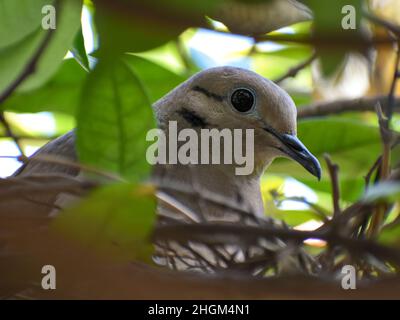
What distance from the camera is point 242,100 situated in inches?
104

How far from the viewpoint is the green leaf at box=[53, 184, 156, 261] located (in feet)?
3.23

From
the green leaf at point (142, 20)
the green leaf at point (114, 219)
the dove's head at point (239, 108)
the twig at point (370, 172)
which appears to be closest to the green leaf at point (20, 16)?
the green leaf at point (142, 20)

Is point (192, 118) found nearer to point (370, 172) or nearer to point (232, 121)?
point (232, 121)

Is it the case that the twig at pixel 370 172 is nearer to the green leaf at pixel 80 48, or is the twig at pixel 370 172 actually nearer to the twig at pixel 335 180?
the twig at pixel 335 180

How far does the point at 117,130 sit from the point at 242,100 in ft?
4.77

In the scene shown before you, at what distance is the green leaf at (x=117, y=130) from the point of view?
Result: 120 centimetres

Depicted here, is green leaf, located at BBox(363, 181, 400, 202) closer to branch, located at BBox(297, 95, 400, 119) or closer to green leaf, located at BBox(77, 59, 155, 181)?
green leaf, located at BBox(77, 59, 155, 181)

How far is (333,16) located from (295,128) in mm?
1546

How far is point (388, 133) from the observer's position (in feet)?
5.28

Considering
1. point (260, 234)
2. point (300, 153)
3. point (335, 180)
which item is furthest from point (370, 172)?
point (260, 234)

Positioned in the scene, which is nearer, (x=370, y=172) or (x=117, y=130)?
(x=117, y=130)

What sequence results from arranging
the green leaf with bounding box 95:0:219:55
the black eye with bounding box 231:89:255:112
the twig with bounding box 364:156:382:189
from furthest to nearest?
the black eye with bounding box 231:89:255:112, the twig with bounding box 364:156:382:189, the green leaf with bounding box 95:0:219:55

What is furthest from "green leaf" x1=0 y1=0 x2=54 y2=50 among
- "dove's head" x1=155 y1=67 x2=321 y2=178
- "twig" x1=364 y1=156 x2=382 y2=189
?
"dove's head" x1=155 y1=67 x2=321 y2=178
